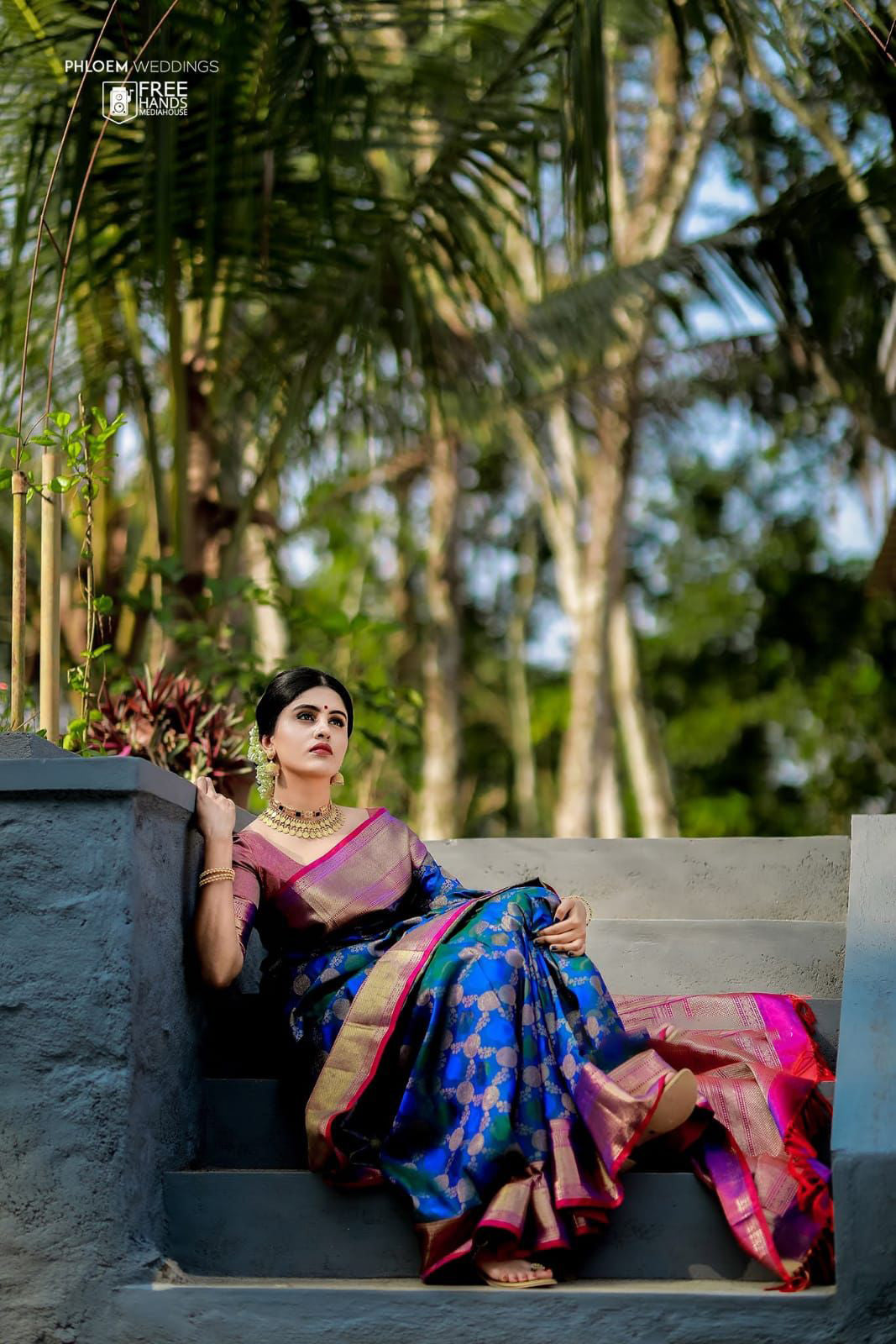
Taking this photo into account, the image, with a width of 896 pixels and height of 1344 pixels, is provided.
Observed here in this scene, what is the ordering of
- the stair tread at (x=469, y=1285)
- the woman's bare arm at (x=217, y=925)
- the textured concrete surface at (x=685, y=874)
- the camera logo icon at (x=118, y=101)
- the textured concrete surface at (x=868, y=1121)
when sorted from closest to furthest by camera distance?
the textured concrete surface at (x=868, y=1121) → the stair tread at (x=469, y=1285) → the woman's bare arm at (x=217, y=925) → the textured concrete surface at (x=685, y=874) → the camera logo icon at (x=118, y=101)

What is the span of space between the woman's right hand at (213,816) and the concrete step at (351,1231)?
665mm

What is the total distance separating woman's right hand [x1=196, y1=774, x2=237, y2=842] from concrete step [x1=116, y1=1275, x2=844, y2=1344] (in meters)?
0.87

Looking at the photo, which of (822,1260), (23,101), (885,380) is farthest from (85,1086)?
(885,380)

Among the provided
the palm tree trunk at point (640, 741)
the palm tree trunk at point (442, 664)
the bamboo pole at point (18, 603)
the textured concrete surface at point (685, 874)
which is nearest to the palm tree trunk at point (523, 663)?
the palm tree trunk at point (640, 741)

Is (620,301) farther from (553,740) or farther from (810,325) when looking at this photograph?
(553,740)

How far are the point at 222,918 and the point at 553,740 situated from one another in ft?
Answer: 63.8

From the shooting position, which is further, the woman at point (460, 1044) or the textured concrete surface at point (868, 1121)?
the woman at point (460, 1044)

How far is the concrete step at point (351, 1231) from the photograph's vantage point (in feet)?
8.97

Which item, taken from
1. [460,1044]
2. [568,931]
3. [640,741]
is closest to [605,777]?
[640,741]

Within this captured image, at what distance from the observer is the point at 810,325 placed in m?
6.11

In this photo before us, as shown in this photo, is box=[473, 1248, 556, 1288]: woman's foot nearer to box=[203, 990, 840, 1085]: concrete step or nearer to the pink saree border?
box=[203, 990, 840, 1085]: concrete step

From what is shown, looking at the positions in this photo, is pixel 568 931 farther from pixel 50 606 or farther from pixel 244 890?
pixel 50 606

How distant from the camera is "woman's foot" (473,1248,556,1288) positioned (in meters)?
2.61

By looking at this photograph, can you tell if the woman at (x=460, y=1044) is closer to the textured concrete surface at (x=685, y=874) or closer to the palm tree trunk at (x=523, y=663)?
the textured concrete surface at (x=685, y=874)
